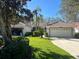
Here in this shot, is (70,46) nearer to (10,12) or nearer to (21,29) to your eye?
(10,12)

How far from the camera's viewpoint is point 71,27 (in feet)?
168

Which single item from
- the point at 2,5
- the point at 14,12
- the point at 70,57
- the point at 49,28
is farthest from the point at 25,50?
the point at 49,28

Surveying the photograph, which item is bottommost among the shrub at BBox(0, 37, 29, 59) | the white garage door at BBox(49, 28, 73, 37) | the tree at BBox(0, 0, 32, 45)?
the white garage door at BBox(49, 28, 73, 37)

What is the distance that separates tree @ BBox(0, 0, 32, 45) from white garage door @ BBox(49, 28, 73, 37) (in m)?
30.6

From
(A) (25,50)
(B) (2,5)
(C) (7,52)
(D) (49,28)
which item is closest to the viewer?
(C) (7,52)

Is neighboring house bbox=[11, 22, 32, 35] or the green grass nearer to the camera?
the green grass

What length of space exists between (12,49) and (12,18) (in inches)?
448

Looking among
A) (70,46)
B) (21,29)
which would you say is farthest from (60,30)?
(70,46)

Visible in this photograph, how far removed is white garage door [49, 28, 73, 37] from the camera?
50938mm

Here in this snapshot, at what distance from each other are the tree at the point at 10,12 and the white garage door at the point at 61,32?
30.6 metres

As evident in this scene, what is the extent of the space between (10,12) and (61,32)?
32.8 m

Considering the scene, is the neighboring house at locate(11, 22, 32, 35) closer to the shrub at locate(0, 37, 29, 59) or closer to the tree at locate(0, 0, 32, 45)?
the tree at locate(0, 0, 32, 45)

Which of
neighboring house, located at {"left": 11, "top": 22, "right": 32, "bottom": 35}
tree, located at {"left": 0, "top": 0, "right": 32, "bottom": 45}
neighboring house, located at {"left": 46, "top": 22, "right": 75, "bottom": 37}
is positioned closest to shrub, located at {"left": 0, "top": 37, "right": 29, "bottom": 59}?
tree, located at {"left": 0, "top": 0, "right": 32, "bottom": 45}

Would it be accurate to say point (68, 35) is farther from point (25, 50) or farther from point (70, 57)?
point (25, 50)
